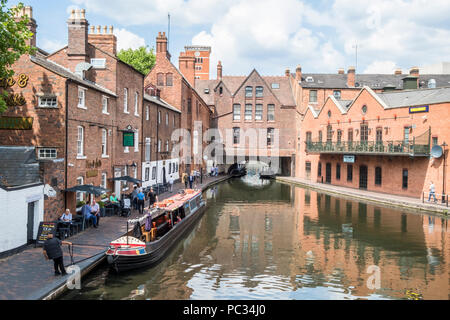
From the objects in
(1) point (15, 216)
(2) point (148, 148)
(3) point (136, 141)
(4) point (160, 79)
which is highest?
(4) point (160, 79)

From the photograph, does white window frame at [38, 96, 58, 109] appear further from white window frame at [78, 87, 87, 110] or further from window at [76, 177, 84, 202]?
window at [76, 177, 84, 202]

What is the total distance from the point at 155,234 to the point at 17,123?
8239 mm

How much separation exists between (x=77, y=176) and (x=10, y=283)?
→ 8.84 m

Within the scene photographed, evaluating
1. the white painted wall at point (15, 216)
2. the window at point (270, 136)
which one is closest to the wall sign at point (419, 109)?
the window at point (270, 136)

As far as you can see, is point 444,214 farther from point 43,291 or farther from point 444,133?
point 43,291

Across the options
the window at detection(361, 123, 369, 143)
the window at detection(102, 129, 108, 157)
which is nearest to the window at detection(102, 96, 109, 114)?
the window at detection(102, 129, 108, 157)

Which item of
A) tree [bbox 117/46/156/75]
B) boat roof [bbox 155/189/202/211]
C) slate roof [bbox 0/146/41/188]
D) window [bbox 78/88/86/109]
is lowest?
boat roof [bbox 155/189/202/211]

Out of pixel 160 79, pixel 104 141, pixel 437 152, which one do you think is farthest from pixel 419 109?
pixel 160 79

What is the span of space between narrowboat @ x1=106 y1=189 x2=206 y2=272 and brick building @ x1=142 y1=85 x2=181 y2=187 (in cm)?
757

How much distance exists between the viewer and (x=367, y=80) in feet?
185

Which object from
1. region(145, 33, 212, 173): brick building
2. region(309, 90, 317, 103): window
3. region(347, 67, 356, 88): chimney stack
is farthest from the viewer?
region(347, 67, 356, 88): chimney stack

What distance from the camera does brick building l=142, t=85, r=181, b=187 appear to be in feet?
99.5

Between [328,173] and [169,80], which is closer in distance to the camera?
[169,80]

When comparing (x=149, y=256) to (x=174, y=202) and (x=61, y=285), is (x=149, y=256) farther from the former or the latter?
(x=174, y=202)
